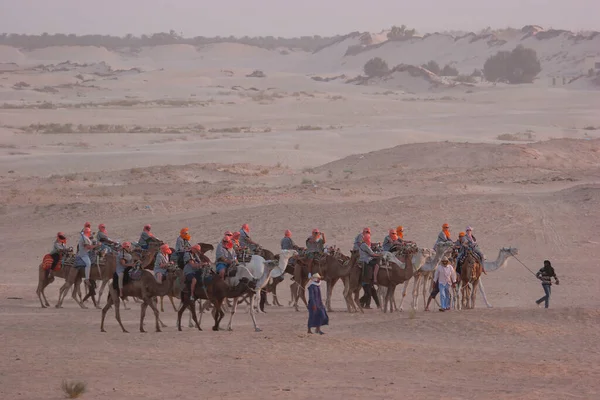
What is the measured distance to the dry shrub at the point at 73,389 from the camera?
1400cm

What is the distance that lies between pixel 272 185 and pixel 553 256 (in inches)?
635

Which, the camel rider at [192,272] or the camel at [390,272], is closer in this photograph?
the camel rider at [192,272]

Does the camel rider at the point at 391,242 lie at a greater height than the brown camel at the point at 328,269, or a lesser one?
greater

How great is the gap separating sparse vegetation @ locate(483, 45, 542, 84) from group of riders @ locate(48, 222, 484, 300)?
100 metres

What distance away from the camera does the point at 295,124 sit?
7594 cm

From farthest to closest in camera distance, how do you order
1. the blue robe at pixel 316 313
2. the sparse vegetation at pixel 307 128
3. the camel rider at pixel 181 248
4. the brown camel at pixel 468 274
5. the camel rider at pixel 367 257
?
the sparse vegetation at pixel 307 128, the brown camel at pixel 468 274, the camel rider at pixel 367 257, the camel rider at pixel 181 248, the blue robe at pixel 316 313

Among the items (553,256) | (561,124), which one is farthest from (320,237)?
(561,124)

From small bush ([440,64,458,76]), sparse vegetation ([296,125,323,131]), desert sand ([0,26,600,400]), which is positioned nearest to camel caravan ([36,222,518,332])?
desert sand ([0,26,600,400])

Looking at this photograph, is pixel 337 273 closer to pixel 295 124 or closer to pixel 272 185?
pixel 272 185

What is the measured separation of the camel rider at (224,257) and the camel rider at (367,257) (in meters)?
3.29

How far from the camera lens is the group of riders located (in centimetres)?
1989

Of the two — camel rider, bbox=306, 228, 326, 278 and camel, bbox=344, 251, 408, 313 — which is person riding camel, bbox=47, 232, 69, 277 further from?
camel, bbox=344, 251, 408, 313

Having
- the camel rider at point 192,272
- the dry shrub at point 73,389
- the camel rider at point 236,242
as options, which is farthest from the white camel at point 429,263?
the dry shrub at point 73,389

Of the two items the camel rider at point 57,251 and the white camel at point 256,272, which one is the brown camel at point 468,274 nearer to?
A: the white camel at point 256,272
